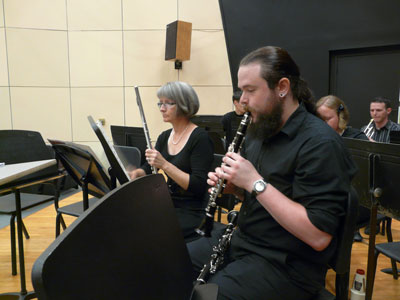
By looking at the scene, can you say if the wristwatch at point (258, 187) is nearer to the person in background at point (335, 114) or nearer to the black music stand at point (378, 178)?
the black music stand at point (378, 178)

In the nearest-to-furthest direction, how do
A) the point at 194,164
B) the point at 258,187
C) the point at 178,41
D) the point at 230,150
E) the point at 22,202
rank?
1. the point at 258,187
2. the point at 230,150
3. the point at 194,164
4. the point at 22,202
5. the point at 178,41

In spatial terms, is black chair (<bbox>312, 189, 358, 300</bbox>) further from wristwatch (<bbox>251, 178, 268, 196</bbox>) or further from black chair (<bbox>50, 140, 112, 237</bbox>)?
black chair (<bbox>50, 140, 112, 237</bbox>)

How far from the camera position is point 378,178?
5.20 feet

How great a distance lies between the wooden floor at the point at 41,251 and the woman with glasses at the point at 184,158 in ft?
2.98

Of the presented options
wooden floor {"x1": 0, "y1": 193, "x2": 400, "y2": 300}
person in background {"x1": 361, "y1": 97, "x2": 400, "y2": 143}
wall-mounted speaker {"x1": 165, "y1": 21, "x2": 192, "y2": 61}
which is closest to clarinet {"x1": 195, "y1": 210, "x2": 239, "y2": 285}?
wooden floor {"x1": 0, "y1": 193, "x2": 400, "y2": 300}

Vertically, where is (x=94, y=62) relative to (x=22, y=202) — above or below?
above

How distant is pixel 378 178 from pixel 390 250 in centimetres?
41

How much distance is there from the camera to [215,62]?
5.40 meters

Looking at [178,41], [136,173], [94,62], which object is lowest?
[136,173]

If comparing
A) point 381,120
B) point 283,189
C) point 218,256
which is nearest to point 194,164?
point 218,256

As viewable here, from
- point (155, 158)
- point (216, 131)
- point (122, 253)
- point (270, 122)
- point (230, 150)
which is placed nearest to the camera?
point (122, 253)

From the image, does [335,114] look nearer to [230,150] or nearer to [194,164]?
[194,164]

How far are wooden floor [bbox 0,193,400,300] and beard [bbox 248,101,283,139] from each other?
4.38ft

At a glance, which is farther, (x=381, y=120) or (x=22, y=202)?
(x=381, y=120)
